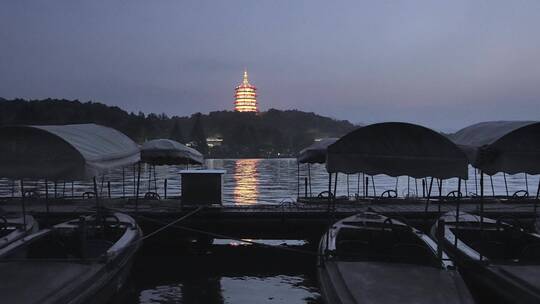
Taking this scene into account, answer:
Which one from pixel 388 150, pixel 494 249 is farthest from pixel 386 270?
pixel 494 249

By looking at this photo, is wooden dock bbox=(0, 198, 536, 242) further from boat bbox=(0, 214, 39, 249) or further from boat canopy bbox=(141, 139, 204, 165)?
boat bbox=(0, 214, 39, 249)

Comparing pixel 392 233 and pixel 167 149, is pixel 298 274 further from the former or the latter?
pixel 167 149

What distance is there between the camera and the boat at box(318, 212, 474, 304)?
7602 millimetres

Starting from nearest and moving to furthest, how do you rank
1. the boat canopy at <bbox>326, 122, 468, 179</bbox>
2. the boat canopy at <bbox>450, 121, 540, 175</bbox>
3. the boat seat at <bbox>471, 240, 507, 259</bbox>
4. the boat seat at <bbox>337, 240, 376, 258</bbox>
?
1. the boat canopy at <bbox>326, 122, 468, 179</bbox>
2. the boat canopy at <bbox>450, 121, 540, 175</bbox>
3. the boat seat at <bbox>337, 240, 376, 258</bbox>
4. the boat seat at <bbox>471, 240, 507, 259</bbox>

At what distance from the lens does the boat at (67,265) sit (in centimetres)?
764

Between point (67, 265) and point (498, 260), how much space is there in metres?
8.32

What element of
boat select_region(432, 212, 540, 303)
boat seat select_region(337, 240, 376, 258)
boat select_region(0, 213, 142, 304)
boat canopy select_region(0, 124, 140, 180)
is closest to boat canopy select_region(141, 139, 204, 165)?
boat select_region(0, 213, 142, 304)

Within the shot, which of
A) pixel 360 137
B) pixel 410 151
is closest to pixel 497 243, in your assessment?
pixel 410 151

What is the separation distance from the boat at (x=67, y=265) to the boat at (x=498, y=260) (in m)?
6.47

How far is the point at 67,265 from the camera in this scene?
360 inches

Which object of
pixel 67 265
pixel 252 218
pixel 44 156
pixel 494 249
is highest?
pixel 44 156

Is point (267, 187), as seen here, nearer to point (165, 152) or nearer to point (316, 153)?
point (316, 153)

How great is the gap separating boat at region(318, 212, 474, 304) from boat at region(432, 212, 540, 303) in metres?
0.73

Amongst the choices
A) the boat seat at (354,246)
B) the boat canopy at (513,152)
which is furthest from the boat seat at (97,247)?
the boat canopy at (513,152)
